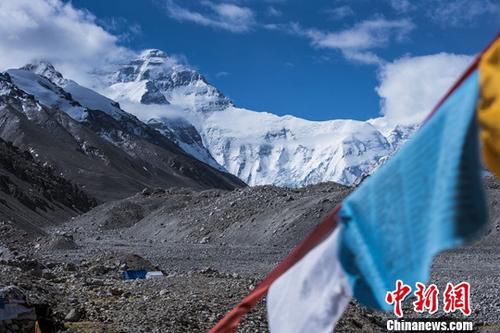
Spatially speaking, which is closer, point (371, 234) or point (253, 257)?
point (371, 234)

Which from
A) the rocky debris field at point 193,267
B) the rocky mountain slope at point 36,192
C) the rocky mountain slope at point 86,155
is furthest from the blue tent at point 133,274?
the rocky mountain slope at point 86,155

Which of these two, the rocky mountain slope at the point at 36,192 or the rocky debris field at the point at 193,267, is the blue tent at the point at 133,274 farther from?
the rocky mountain slope at the point at 36,192

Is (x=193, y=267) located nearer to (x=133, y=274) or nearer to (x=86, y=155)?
(x=133, y=274)

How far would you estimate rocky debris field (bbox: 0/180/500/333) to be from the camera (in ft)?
41.6

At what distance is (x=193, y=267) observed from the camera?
87.4 feet

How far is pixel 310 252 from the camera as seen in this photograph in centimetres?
461

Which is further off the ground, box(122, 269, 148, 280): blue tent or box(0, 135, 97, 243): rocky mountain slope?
box(0, 135, 97, 243): rocky mountain slope

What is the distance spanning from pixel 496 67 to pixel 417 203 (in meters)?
0.89

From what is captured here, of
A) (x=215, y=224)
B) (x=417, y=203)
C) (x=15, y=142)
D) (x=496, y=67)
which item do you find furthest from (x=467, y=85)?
(x=15, y=142)

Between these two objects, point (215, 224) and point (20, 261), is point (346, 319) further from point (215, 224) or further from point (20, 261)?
point (215, 224)

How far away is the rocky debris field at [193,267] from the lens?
500 inches

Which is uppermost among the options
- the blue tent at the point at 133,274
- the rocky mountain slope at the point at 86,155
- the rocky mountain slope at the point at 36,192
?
the rocky mountain slope at the point at 86,155

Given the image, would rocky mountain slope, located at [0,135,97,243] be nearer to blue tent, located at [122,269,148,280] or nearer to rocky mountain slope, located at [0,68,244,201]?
rocky mountain slope, located at [0,68,244,201]

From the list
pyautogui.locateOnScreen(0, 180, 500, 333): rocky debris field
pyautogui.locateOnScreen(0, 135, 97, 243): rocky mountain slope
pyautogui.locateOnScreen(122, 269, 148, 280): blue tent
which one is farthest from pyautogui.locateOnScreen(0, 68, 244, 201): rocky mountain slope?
pyautogui.locateOnScreen(122, 269, 148, 280): blue tent
